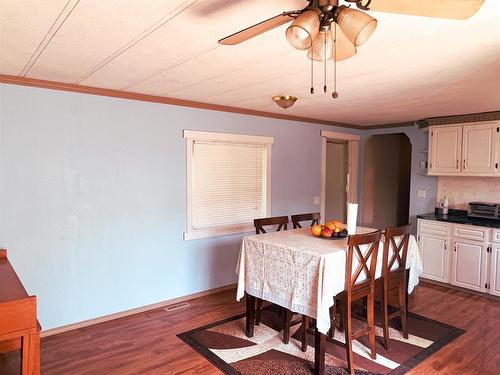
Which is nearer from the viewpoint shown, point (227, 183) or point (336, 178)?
point (227, 183)

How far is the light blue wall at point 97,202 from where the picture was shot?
2945mm

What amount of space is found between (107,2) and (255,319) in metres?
2.90

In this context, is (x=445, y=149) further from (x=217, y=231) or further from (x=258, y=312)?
(x=258, y=312)

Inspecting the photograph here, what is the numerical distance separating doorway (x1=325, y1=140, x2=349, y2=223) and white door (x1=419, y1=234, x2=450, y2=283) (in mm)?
1538

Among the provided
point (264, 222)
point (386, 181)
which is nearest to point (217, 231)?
point (264, 222)

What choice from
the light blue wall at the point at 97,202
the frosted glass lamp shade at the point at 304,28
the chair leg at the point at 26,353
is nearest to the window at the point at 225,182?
the light blue wall at the point at 97,202

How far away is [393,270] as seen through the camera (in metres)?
3.10

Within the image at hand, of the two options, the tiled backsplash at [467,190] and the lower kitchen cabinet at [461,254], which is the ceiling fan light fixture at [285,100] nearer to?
the lower kitchen cabinet at [461,254]

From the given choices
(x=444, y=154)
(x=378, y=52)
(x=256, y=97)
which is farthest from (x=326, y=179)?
(x=378, y=52)

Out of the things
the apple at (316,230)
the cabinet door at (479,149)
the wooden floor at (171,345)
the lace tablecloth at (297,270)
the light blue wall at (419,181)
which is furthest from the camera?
the light blue wall at (419,181)

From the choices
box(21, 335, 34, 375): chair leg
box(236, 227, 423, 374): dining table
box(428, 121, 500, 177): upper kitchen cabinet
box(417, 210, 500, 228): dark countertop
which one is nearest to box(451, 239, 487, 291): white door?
box(417, 210, 500, 228): dark countertop

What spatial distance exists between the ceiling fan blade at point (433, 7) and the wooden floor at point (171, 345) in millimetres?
2470

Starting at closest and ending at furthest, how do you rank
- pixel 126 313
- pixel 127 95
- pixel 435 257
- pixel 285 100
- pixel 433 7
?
1. pixel 433 7
2. pixel 285 100
3. pixel 127 95
4. pixel 126 313
5. pixel 435 257

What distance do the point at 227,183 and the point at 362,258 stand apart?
2.15 meters
